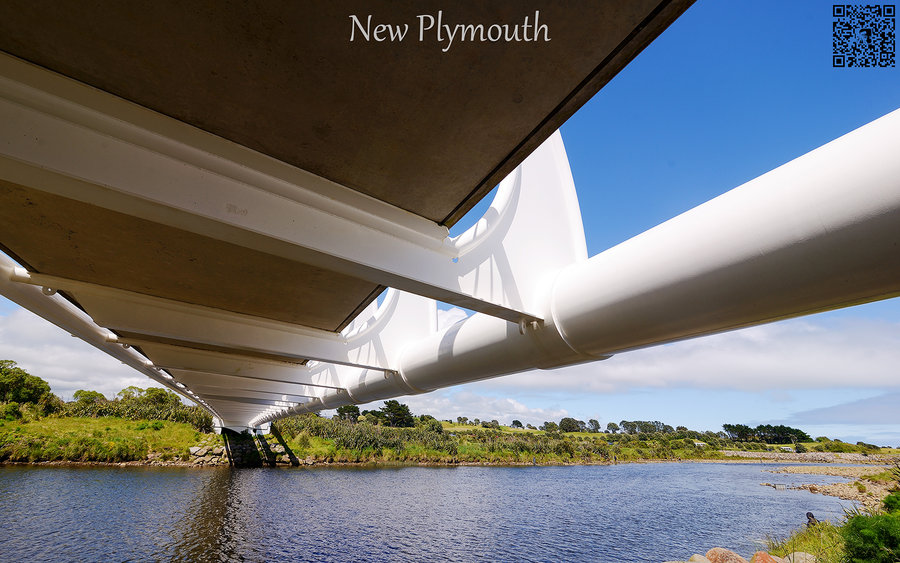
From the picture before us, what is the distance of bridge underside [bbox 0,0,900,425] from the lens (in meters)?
2.06

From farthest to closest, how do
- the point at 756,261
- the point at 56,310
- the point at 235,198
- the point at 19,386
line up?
the point at 19,386
the point at 56,310
the point at 235,198
the point at 756,261

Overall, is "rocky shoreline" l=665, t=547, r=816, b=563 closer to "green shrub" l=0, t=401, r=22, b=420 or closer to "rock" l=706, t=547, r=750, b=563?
"rock" l=706, t=547, r=750, b=563

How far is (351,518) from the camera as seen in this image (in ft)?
57.2

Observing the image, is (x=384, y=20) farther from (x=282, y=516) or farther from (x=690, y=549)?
(x=690, y=549)

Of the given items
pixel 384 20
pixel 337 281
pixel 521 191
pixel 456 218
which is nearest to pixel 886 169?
pixel 384 20

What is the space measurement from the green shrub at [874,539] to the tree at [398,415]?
64734 millimetres

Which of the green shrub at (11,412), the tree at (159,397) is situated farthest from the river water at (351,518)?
the tree at (159,397)

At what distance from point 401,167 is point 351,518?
17.9m

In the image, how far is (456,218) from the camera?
13.0 ft

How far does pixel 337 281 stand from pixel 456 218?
8.90ft

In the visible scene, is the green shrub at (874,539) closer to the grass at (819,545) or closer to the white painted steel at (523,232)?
the grass at (819,545)

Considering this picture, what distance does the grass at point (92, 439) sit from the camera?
28.8m

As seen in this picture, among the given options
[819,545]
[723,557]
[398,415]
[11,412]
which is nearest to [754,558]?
[723,557]

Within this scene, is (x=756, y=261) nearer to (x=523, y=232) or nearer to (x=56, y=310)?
(x=523, y=232)
